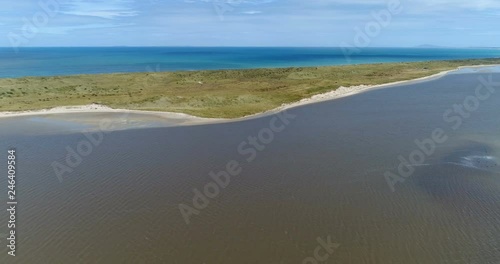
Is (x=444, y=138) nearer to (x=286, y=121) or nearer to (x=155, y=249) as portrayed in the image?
(x=286, y=121)

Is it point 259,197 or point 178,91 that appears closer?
point 259,197

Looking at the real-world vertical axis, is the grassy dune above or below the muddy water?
above

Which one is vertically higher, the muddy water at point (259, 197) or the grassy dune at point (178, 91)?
the grassy dune at point (178, 91)

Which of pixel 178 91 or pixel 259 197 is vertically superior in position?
pixel 178 91

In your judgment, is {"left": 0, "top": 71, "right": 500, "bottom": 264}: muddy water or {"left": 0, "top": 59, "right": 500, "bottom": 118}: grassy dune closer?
{"left": 0, "top": 71, "right": 500, "bottom": 264}: muddy water
